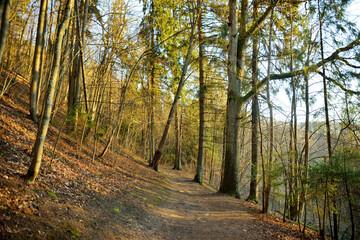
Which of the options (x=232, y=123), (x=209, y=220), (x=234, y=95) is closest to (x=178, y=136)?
(x=232, y=123)

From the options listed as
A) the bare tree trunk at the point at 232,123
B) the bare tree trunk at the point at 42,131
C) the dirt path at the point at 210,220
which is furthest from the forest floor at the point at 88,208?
the bare tree trunk at the point at 232,123

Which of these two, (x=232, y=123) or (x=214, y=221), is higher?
(x=232, y=123)

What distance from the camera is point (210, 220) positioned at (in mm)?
6262

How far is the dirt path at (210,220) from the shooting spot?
204 inches

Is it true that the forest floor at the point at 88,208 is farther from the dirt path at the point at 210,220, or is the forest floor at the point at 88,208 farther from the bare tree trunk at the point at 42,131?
the bare tree trunk at the point at 42,131

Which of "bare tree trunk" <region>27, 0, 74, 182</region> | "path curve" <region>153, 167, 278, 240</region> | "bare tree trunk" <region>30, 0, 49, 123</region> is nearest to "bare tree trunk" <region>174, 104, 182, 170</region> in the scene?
"path curve" <region>153, 167, 278, 240</region>

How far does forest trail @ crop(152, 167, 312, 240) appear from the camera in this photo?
519cm

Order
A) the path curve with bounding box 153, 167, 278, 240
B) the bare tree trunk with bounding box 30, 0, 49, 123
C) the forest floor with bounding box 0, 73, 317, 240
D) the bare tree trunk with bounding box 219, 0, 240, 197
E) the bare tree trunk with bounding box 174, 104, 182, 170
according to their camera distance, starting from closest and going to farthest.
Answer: the forest floor with bounding box 0, 73, 317, 240 < the path curve with bounding box 153, 167, 278, 240 < the bare tree trunk with bounding box 30, 0, 49, 123 < the bare tree trunk with bounding box 219, 0, 240, 197 < the bare tree trunk with bounding box 174, 104, 182, 170

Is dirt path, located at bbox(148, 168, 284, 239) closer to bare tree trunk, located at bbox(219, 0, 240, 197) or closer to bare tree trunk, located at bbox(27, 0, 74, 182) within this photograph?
bare tree trunk, located at bbox(219, 0, 240, 197)

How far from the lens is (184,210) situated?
7.14 meters

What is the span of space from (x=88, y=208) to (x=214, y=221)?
3593 mm

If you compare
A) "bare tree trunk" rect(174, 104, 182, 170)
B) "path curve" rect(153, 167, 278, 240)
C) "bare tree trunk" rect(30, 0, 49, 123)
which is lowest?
"path curve" rect(153, 167, 278, 240)

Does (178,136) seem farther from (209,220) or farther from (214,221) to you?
(214,221)

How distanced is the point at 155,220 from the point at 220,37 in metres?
8.44
